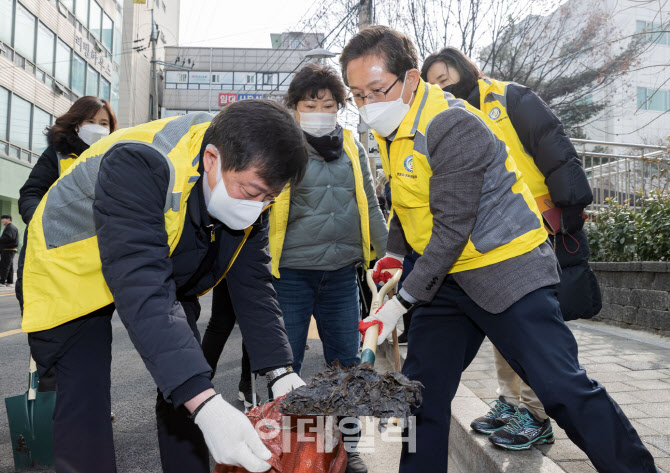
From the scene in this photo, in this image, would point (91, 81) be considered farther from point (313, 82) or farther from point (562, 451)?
point (562, 451)

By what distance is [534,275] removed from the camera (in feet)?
6.95

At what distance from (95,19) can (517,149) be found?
34466 millimetres

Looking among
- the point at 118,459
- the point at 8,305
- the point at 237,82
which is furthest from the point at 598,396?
the point at 237,82

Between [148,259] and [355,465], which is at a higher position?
[148,259]

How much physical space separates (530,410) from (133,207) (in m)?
2.34

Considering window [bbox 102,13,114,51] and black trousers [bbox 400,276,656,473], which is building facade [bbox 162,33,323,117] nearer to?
window [bbox 102,13,114,51]

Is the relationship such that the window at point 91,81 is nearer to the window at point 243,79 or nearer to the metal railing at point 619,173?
the metal railing at point 619,173

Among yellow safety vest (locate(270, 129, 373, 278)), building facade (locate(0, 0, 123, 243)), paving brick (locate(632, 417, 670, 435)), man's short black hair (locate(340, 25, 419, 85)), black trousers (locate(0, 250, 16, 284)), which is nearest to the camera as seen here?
man's short black hair (locate(340, 25, 419, 85))

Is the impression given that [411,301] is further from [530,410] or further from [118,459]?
[118,459]

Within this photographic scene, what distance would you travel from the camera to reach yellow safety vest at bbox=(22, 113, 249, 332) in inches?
76.7

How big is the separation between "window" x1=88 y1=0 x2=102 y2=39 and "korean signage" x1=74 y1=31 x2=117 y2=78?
0.94 m

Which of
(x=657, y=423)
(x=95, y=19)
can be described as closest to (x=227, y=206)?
(x=657, y=423)

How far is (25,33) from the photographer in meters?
23.4

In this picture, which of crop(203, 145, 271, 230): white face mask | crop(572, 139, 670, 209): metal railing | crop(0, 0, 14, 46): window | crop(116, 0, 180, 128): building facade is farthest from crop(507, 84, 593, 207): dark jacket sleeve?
crop(116, 0, 180, 128): building facade
